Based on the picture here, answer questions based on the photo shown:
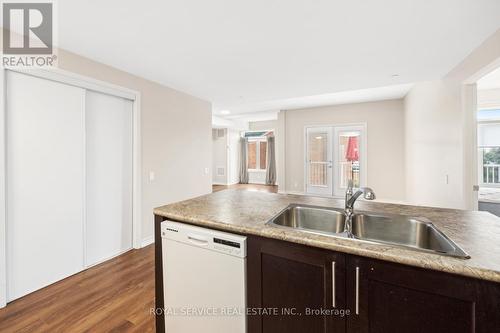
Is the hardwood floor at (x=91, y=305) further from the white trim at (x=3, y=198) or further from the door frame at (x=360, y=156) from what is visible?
the door frame at (x=360, y=156)

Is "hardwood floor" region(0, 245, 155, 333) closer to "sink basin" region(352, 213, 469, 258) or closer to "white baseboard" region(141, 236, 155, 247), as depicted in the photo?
"white baseboard" region(141, 236, 155, 247)

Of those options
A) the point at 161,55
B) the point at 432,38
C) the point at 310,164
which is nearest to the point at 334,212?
the point at 432,38

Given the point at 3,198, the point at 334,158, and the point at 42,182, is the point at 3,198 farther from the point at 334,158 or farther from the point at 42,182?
the point at 334,158

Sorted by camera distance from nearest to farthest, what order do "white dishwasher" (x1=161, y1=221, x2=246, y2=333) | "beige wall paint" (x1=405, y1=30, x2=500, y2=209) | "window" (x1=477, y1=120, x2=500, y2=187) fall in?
"white dishwasher" (x1=161, y1=221, x2=246, y2=333), "beige wall paint" (x1=405, y1=30, x2=500, y2=209), "window" (x1=477, y1=120, x2=500, y2=187)

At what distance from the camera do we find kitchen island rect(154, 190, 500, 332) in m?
0.78

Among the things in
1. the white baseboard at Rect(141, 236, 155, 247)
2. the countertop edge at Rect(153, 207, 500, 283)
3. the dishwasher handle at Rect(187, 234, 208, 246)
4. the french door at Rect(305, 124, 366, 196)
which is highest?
the french door at Rect(305, 124, 366, 196)

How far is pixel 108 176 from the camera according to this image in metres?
2.76

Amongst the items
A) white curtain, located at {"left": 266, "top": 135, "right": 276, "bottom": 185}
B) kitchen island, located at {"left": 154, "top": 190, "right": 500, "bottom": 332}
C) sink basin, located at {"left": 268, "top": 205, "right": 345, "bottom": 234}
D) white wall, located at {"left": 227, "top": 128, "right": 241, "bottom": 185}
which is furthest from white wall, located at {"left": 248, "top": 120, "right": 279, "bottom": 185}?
kitchen island, located at {"left": 154, "top": 190, "right": 500, "bottom": 332}

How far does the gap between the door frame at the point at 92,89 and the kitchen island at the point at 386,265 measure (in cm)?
162

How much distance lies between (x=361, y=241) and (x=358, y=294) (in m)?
0.22

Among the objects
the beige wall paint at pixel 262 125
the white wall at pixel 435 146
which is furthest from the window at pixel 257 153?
the white wall at pixel 435 146

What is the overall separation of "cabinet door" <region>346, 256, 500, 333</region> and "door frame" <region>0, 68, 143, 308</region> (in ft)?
8.72

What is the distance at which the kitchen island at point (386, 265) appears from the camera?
78 centimetres

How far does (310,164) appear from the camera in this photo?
6438 millimetres
